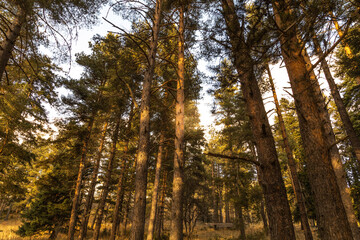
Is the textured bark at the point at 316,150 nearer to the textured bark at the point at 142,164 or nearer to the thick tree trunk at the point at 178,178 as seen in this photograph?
the thick tree trunk at the point at 178,178

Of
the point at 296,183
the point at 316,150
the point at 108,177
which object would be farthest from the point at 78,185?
the point at 296,183

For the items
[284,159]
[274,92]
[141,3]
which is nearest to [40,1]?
[141,3]

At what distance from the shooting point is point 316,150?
3234 mm

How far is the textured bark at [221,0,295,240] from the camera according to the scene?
2959 millimetres

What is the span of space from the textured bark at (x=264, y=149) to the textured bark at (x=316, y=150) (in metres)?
0.60

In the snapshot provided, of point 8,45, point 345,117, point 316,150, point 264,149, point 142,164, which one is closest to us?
point 316,150

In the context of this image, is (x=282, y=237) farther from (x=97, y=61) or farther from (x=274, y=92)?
(x=97, y=61)

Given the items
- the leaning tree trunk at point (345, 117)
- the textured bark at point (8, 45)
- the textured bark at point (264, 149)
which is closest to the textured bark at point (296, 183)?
the textured bark at point (264, 149)

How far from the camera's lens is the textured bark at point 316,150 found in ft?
9.20

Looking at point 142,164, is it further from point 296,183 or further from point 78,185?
point 296,183

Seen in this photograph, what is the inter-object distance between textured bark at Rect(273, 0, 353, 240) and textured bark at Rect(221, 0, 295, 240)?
1.96ft

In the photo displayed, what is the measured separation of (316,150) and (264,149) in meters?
0.96

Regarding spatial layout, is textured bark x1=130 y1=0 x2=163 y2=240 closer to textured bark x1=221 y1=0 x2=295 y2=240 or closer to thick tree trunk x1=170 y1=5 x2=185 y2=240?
thick tree trunk x1=170 y1=5 x2=185 y2=240

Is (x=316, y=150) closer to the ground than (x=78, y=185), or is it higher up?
higher up
